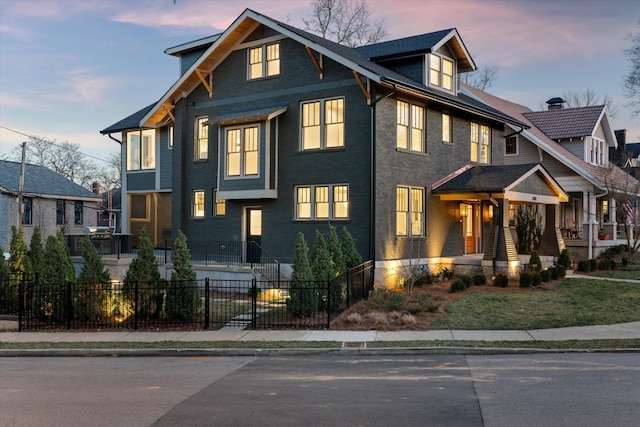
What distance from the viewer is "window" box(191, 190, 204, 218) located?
85.0ft

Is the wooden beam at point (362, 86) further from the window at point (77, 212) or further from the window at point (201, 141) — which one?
the window at point (77, 212)

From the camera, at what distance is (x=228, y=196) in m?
23.3

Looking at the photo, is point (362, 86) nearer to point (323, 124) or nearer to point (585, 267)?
point (323, 124)

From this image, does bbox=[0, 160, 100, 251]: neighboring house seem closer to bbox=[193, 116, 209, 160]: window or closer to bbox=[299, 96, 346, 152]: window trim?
bbox=[193, 116, 209, 160]: window

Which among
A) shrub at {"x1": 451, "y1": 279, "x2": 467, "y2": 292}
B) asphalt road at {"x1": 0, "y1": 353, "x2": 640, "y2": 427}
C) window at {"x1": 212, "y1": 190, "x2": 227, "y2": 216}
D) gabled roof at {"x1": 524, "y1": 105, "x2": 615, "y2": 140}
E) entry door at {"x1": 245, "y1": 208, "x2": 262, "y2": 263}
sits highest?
gabled roof at {"x1": 524, "y1": 105, "x2": 615, "y2": 140}

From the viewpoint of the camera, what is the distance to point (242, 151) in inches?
911

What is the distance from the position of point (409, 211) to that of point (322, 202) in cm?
331

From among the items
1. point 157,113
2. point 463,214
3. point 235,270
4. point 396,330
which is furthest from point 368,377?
point 157,113

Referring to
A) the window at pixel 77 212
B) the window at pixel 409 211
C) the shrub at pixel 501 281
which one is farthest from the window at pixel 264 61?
the window at pixel 77 212

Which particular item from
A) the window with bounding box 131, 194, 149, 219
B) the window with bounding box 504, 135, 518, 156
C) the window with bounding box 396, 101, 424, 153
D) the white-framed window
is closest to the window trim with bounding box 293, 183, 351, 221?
the window with bounding box 396, 101, 424, 153

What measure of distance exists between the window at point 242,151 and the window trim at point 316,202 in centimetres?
206

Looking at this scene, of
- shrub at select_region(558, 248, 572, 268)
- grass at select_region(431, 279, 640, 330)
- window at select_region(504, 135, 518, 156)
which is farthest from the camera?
window at select_region(504, 135, 518, 156)

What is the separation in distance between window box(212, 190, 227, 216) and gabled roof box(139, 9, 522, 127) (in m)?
4.92

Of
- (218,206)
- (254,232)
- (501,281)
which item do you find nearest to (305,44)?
(254,232)
